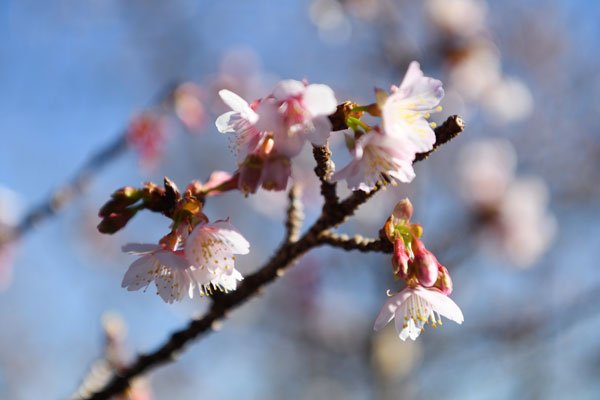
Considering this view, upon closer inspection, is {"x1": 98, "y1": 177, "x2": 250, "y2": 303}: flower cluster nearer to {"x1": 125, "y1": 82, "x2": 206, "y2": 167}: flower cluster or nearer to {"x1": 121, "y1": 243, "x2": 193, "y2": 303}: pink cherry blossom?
{"x1": 121, "y1": 243, "x2": 193, "y2": 303}: pink cherry blossom

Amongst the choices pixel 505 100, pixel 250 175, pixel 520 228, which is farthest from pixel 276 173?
pixel 505 100

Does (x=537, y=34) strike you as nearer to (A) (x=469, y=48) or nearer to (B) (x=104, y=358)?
(A) (x=469, y=48)

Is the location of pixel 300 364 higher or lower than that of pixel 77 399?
higher

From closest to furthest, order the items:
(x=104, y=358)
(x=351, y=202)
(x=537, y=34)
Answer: (x=351, y=202)
(x=104, y=358)
(x=537, y=34)

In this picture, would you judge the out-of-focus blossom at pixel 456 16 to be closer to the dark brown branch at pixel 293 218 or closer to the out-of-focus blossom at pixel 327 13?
the out-of-focus blossom at pixel 327 13

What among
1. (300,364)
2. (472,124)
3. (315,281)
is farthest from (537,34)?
(300,364)

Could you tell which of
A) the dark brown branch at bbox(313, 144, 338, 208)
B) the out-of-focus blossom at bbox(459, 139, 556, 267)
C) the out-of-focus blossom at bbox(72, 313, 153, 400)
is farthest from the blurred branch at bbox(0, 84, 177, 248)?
the out-of-focus blossom at bbox(459, 139, 556, 267)

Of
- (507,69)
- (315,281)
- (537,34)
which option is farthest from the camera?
(537,34)
